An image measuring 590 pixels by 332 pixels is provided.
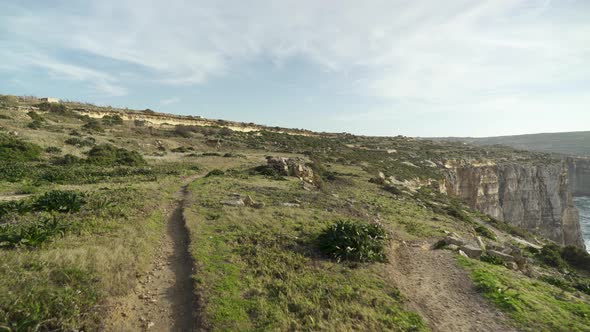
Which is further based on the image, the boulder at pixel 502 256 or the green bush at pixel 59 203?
the boulder at pixel 502 256

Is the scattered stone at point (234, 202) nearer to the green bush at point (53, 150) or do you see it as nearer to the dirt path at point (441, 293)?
the dirt path at point (441, 293)

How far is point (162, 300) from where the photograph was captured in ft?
25.8

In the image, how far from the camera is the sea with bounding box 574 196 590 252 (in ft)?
223

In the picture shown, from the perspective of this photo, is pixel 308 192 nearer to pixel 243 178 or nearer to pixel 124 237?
pixel 243 178

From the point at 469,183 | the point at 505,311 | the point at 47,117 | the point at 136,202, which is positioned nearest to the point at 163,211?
the point at 136,202

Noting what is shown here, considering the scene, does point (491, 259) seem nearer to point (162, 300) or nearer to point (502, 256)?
point (502, 256)

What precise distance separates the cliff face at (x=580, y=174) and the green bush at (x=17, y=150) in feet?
440

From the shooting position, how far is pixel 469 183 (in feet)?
178

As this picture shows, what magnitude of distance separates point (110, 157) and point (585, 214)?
11583cm

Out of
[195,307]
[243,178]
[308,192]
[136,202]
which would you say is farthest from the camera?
[243,178]

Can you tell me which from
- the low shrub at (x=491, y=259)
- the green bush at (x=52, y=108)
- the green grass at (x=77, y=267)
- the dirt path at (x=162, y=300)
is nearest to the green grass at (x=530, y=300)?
the low shrub at (x=491, y=259)

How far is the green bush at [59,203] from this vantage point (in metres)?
12.3

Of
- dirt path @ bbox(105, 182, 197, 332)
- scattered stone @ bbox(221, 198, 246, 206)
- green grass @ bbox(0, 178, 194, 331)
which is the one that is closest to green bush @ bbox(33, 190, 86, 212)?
green grass @ bbox(0, 178, 194, 331)

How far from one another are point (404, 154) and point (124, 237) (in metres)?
59.8
